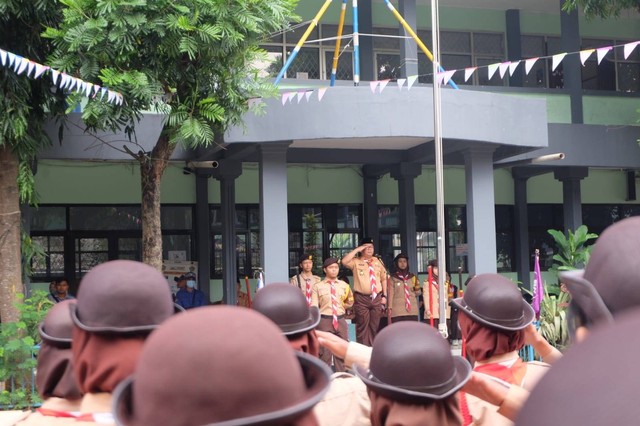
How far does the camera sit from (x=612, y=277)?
144 cm

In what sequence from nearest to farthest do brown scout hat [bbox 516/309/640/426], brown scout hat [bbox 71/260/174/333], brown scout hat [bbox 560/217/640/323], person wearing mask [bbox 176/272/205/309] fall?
1. brown scout hat [bbox 516/309/640/426]
2. brown scout hat [bbox 560/217/640/323]
3. brown scout hat [bbox 71/260/174/333]
4. person wearing mask [bbox 176/272/205/309]

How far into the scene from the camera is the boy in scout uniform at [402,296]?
11.0m

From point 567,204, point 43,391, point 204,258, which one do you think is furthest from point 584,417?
point 567,204

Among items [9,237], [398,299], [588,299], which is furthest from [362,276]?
[588,299]

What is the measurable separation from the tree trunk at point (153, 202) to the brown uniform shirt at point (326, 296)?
227cm

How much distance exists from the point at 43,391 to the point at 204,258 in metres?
10.9

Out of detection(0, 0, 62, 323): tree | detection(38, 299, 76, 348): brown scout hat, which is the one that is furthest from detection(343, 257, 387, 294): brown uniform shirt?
detection(38, 299, 76, 348): brown scout hat

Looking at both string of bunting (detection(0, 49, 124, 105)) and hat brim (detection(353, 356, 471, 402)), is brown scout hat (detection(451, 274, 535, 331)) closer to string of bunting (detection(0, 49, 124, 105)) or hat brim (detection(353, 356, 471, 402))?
hat brim (detection(353, 356, 471, 402))

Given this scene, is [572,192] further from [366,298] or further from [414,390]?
[414,390]

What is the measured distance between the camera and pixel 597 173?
15352 mm

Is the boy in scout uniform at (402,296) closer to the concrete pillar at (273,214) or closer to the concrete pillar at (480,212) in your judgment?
the concrete pillar at (480,212)

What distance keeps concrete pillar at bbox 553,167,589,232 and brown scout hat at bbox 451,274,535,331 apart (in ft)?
37.5

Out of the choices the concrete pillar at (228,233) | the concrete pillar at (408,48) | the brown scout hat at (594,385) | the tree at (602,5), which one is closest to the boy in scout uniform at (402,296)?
the concrete pillar at (228,233)

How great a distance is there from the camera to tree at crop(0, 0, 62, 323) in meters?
7.30
